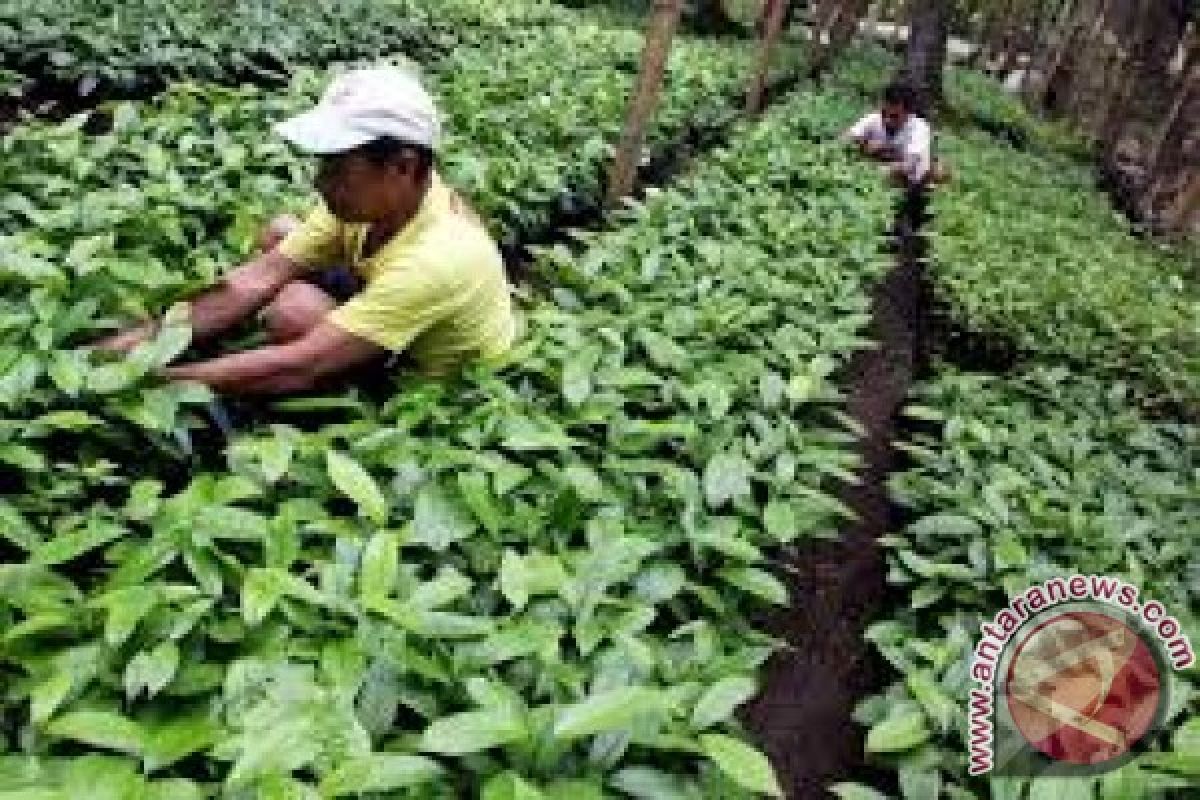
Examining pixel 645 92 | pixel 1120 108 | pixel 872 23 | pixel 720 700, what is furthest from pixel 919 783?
pixel 872 23

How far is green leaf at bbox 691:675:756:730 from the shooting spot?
1.94 metres

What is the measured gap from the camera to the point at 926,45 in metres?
13.9

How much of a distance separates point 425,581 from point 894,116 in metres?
6.98

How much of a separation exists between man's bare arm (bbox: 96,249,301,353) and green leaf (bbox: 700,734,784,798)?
Result: 5.65 feet

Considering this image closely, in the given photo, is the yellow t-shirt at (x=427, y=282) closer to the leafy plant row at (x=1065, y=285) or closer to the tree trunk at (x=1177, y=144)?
the leafy plant row at (x=1065, y=285)

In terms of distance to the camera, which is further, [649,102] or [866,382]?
[866,382]

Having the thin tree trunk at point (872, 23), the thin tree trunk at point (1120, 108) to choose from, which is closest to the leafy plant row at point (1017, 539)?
the thin tree trunk at point (1120, 108)

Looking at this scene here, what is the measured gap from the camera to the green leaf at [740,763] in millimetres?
1814

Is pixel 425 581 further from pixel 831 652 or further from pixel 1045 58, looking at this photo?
pixel 1045 58

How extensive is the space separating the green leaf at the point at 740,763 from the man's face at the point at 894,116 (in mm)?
7134

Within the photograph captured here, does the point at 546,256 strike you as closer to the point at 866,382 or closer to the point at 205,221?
the point at 205,221

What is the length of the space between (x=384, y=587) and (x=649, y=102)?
3.70 m

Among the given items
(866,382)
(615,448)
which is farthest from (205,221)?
(866,382)

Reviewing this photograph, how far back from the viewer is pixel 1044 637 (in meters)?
2.60
